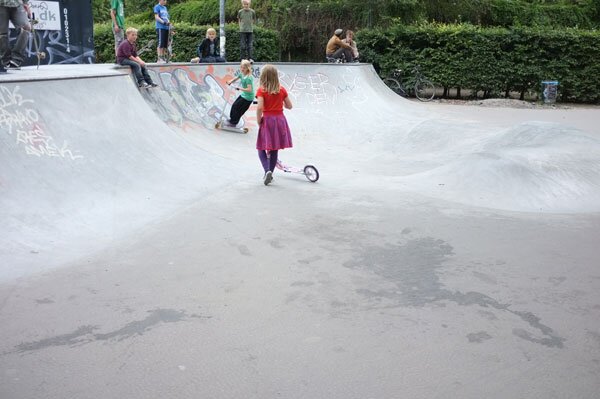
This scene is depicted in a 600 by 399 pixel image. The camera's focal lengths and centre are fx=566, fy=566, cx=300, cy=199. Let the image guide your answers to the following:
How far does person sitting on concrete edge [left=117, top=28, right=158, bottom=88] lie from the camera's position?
1055 centimetres

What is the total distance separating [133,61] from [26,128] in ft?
15.5

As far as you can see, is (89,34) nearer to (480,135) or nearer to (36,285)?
(480,135)

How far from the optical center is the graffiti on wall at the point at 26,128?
602 centimetres

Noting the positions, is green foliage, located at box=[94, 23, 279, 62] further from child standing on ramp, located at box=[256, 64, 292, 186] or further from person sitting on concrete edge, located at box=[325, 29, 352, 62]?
child standing on ramp, located at box=[256, 64, 292, 186]

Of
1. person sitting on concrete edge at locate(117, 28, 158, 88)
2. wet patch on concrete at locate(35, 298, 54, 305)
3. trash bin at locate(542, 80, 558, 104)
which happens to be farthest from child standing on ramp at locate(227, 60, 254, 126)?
trash bin at locate(542, 80, 558, 104)

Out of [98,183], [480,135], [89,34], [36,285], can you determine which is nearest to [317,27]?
[89,34]

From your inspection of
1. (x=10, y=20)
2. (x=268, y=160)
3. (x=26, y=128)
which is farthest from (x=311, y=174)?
(x=10, y=20)

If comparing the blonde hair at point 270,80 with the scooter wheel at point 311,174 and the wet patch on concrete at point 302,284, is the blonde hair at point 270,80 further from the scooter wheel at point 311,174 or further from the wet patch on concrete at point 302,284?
the wet patch on concrete at point 302,284

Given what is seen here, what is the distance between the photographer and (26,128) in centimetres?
621

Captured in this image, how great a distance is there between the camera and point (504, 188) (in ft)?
23.2

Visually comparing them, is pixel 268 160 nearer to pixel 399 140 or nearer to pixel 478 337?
pixel 478 337

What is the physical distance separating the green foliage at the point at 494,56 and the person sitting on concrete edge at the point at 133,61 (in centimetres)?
1073

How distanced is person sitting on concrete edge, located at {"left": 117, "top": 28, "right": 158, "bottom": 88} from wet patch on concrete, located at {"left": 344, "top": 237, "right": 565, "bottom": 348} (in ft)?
23.3

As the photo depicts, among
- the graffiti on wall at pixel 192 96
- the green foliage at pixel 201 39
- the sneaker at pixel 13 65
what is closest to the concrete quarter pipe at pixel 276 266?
the graffiti on wall at pixel 192 96
